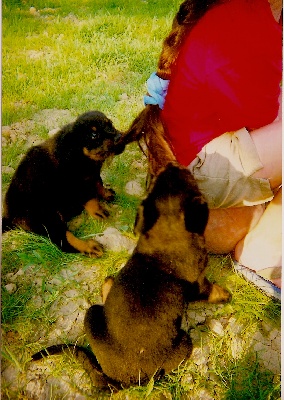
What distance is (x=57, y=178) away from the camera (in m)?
2.96

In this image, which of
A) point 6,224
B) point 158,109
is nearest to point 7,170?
point 6,224

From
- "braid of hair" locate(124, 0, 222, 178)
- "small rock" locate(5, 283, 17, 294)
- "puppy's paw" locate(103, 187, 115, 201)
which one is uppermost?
"braid of hair" locate(124, 0, 222, 178)

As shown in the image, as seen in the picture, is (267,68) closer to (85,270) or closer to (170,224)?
(170,224)

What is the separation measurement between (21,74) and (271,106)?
248cm

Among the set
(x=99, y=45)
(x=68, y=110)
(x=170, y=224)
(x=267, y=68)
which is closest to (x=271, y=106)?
(x=267, y=68)

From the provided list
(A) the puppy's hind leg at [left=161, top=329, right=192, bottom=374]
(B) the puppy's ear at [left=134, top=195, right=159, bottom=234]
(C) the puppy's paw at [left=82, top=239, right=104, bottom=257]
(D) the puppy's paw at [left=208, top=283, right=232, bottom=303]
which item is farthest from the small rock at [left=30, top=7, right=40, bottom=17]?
(A) the puppy's hind leg at [left=161, top=329, right=192, bottom=374]

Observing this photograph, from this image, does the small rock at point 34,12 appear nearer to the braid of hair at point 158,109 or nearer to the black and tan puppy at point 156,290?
the braid of hair at point 158,109

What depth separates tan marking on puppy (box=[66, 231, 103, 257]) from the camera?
113 inches

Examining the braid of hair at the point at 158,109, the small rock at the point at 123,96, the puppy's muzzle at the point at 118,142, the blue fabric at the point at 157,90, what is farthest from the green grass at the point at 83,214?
the blue fabric at the point at 157,90

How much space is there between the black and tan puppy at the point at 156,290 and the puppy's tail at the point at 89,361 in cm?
2

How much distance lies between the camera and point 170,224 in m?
2.15

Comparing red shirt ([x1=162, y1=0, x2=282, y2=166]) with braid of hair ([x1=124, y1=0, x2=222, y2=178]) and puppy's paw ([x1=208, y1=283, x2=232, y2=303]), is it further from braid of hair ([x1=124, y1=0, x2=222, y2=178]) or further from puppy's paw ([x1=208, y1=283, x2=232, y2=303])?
puppy's paw ([x1=208, y1=283, x2=232, y2=303])

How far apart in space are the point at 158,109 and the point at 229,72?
26.6 inches

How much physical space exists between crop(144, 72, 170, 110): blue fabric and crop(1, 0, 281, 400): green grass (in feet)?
3.05
